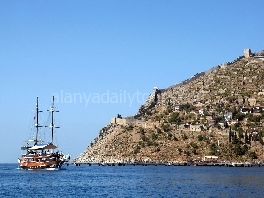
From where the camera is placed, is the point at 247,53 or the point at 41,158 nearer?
the point at 41,158

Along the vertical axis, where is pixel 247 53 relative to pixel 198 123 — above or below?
above

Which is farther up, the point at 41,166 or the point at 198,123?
the point at 198,123

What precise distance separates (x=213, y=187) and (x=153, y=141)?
64866mm

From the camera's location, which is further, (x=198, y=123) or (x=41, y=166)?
(x=198, y=123)

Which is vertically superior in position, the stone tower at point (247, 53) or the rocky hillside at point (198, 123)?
the stone tower at point (247, 53)

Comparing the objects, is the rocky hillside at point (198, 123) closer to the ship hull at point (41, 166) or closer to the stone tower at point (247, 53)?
the stone tower at point (247, 53)

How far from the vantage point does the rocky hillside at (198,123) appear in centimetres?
12612

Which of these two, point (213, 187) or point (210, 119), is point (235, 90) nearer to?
point (210, 119)

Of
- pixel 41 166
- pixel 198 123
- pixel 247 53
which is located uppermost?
pixel 247 53

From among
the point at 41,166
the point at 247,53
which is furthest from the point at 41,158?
the point at 247,53

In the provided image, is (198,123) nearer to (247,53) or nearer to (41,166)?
(247,53)

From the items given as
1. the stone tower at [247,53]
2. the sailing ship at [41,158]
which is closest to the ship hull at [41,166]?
the sailing ship at [41,158]

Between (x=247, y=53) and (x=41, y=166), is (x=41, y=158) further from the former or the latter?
(x=247, y=53)

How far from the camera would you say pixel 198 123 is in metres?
135
